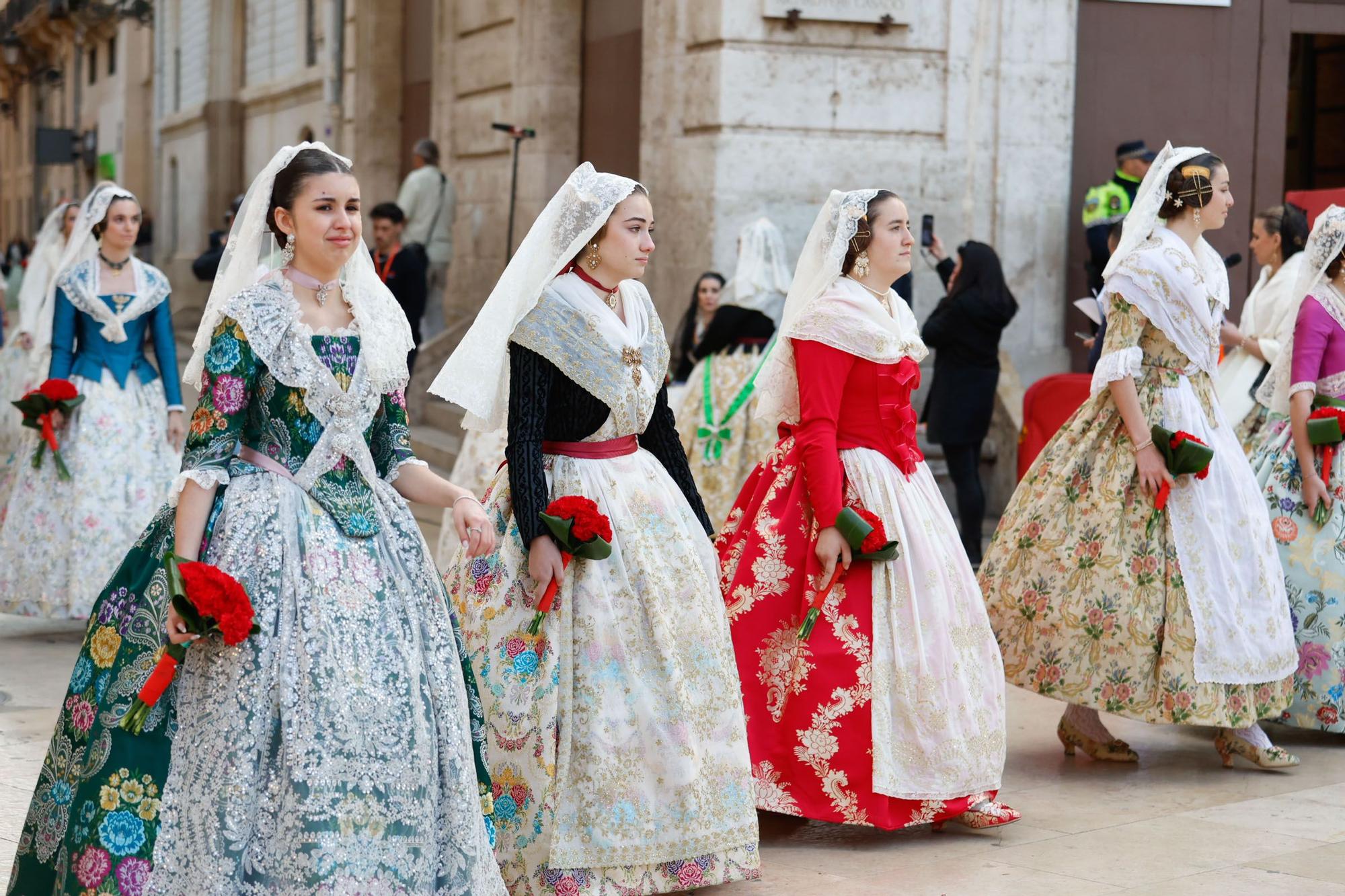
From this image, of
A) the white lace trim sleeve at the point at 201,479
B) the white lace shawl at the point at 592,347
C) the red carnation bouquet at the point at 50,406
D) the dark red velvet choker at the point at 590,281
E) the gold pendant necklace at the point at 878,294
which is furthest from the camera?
the red carnation bouquet at the point at 50,406

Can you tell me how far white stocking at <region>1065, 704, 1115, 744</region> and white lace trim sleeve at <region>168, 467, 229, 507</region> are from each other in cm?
329

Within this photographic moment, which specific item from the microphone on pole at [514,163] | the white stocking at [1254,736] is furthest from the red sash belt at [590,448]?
the microphone on pole at [514,163]

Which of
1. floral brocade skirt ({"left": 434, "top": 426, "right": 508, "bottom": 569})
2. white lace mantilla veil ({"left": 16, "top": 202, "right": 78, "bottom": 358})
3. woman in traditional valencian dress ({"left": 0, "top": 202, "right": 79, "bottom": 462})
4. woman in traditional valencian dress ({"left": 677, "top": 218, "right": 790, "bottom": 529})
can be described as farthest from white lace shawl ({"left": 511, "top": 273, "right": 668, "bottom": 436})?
white lace mantilla veil ({"left": 16, "top": 202, "right": 78, "bottom": 358})

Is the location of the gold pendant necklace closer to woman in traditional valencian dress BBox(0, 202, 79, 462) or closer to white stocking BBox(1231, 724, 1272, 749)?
white stocking BBox(1231, 724, 1272, 749)

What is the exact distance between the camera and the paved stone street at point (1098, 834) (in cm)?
449

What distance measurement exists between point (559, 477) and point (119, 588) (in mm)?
1109

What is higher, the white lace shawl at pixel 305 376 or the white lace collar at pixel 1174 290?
the white lace collar at pixel 1174 290

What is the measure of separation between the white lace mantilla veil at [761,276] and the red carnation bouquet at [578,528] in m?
4.51

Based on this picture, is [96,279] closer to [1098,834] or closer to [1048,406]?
[1048,406]

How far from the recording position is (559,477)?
429 cm

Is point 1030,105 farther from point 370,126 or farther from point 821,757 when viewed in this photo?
point 370,126

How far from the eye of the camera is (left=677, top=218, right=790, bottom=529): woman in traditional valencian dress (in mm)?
8430

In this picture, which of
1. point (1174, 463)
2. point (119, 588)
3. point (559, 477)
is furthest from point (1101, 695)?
point (119, 588)

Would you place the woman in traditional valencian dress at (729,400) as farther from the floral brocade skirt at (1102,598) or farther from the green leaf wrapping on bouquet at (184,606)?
the green leaf wrapping on bouquet at (184,606)
